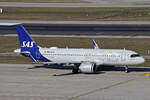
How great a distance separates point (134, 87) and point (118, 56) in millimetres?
11115

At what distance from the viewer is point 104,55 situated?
62.5 meters

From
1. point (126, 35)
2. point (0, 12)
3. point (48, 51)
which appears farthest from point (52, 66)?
point (0, 12)

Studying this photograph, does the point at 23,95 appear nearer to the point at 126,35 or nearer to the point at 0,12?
the point at 126,35

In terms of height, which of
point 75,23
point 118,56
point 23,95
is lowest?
point 23,95

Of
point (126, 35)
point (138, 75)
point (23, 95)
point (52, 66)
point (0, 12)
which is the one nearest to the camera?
point (23, 95)

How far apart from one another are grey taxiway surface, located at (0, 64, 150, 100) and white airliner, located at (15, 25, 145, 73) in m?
1.39

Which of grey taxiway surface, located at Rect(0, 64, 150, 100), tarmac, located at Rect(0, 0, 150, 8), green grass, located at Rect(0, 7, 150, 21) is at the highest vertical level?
tarmac, located at Rect(0, 0, 150, 8)

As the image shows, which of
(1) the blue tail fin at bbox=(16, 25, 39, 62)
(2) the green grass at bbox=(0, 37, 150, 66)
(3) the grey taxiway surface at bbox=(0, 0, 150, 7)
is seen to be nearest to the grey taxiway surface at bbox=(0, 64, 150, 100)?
(1) the blue tail fin at bbox=(16, 25, 39, 62)

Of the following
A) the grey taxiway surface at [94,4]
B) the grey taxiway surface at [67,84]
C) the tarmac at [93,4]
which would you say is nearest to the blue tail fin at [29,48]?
the grey taxiway surface at [67,84]

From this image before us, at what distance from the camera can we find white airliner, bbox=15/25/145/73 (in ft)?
203

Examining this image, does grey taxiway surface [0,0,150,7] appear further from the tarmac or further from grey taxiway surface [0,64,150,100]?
grey taxiway surface [0,64,150,100]

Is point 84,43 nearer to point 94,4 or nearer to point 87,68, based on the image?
point 87,68

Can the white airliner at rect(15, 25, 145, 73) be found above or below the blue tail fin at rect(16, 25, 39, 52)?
below

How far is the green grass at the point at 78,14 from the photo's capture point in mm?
128875
